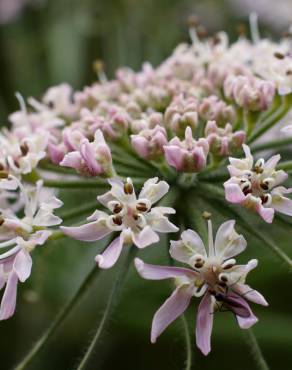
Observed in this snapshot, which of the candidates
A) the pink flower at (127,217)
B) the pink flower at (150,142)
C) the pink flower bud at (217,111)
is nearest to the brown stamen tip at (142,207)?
the pink flower at (127,217)

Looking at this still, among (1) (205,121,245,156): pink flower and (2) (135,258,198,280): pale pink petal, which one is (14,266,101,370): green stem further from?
(1) (205,121,245,156): pink flower

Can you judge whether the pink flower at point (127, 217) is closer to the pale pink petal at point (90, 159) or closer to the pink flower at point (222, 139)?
the pale pink petal at point (90, 159)

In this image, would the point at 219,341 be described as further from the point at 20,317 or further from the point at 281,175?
the point at 281,175

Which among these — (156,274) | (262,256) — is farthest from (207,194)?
(262,256)

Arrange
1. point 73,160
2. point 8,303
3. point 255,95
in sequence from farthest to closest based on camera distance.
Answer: point 255,95
point 73,160
point 8,303

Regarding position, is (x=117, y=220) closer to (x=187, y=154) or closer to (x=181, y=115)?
(x=187, y=154)

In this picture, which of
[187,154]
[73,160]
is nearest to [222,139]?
[187,154]

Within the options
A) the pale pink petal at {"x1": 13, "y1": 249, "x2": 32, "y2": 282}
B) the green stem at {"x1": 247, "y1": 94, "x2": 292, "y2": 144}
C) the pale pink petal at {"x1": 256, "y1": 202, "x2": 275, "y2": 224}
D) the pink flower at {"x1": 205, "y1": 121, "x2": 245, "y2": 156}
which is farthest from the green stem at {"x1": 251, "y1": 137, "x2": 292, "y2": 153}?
the pale pink petal at {"x1": 13, "y1": 249, "x2": 32, "y2": 282}
